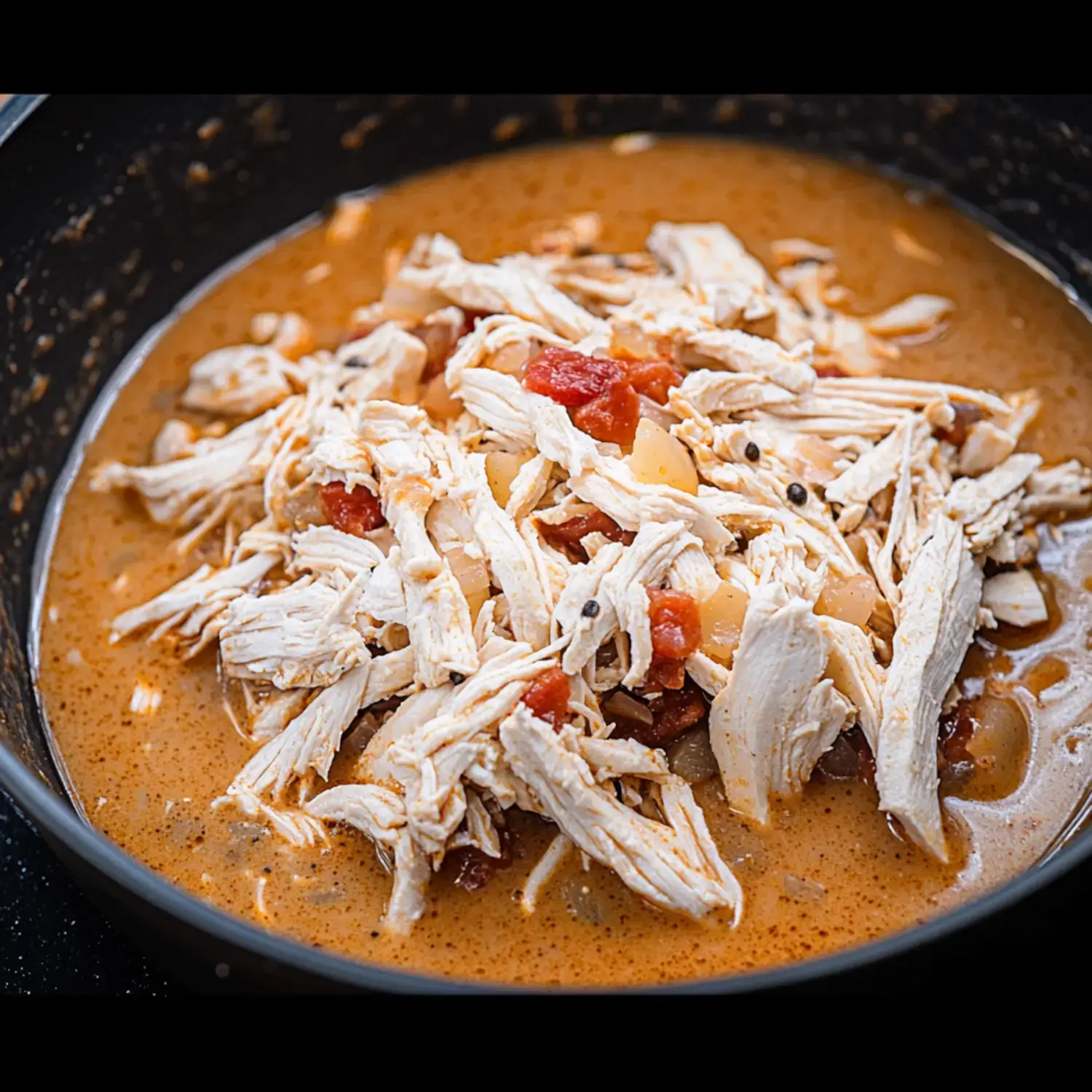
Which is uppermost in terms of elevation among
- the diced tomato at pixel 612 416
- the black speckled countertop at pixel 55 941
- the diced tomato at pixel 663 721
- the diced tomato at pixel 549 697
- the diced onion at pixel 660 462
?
the diced tomato at pixel 612 416

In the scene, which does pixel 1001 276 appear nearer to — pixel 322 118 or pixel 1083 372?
pixel 1083 372

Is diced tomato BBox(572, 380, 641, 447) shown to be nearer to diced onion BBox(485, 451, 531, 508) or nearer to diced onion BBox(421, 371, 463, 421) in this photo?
diced onion BBox(485, 451, 531, 508)

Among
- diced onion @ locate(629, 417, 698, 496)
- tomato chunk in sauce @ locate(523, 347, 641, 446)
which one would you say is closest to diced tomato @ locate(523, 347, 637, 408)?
tomato chunk in sauce @ locate(523, 347, 641, 446)

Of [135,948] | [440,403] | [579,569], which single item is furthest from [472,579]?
[135,948]

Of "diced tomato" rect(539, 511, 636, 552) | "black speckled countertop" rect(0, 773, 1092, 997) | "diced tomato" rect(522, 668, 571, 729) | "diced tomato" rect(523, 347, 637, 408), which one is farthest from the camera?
"diced tomato" rect(523, 347, 637, 408)

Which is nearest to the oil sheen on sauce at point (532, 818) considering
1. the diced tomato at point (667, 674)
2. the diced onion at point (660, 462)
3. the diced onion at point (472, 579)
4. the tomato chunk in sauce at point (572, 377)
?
the diced tomato at point (667, 674)

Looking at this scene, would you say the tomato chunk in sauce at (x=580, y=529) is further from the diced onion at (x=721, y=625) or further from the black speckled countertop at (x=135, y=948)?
the black speckled countertop at (x=135, y=948)
